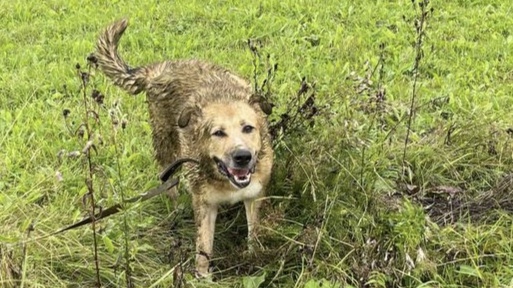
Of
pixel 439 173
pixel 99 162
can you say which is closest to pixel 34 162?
pixel 99 162

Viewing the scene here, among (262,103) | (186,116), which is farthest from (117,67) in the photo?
(262,103)

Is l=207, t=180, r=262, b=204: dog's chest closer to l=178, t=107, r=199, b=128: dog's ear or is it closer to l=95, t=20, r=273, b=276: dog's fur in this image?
l=95, t=20, r=273, b=276: dog's fur

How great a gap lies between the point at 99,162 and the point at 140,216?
0.91m

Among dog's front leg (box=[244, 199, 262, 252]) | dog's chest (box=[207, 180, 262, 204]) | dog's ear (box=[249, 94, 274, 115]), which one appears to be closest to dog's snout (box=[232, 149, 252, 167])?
dog's chest (box=[207, 180, 262, 204])

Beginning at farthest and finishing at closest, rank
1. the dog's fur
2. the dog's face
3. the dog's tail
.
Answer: the dog's tail
the dog's fur
the dog's face

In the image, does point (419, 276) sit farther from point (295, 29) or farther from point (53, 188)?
point (295, 29)

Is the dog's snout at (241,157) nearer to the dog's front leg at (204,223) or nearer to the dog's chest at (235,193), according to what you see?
the dog's chest at (235,193)

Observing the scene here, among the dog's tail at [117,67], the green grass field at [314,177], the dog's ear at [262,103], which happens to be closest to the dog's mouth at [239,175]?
the green grass field at [314,177]

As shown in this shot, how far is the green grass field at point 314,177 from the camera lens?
12.6 ft

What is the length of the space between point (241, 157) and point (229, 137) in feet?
0.67

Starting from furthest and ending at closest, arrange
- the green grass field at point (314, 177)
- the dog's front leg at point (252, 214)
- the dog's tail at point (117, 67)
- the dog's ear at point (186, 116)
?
the dog's tail at point (117, 67)
the dog's ear at point (186, 116)
the dog's front leg at point (252, 214)
the green grass field at point (314, 177)

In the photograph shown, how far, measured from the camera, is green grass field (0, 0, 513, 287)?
151 inches

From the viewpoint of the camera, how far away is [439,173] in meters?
4.83

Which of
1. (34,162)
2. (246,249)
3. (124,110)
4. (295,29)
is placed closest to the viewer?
(246,249)
